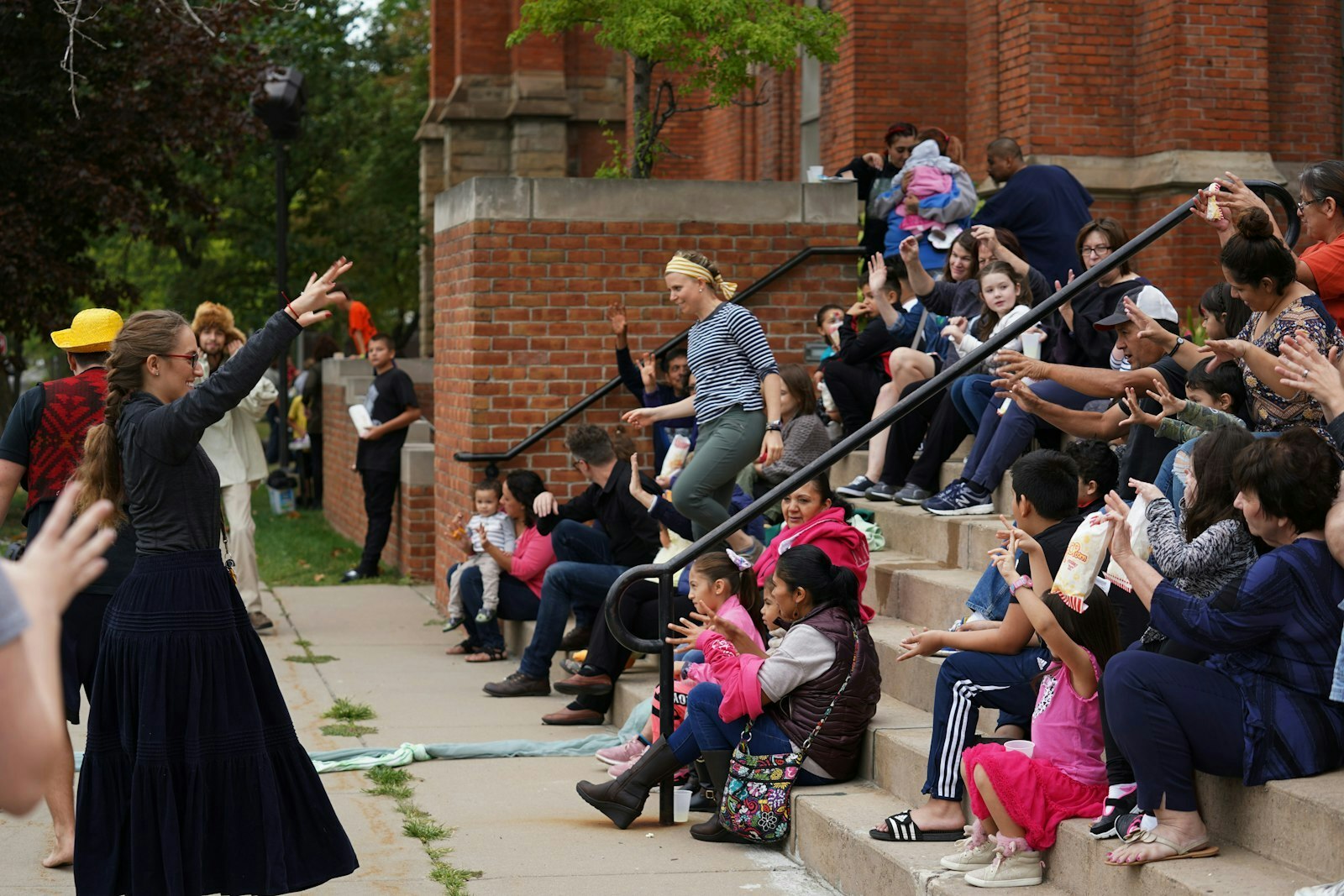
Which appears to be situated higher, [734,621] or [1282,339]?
[1282,339]

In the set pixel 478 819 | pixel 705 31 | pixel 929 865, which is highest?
pixel 705 31

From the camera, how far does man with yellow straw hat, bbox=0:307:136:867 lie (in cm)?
567

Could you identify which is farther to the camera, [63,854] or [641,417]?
[641,417]

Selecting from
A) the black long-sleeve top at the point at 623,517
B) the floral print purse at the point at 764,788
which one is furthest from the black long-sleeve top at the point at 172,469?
the black long-sleeve top at the point at 623,517

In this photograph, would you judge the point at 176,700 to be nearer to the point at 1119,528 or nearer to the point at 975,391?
the point at 1119,528

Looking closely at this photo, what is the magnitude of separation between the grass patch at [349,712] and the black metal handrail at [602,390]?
7.35 feet

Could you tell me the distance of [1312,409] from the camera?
518 centimetres

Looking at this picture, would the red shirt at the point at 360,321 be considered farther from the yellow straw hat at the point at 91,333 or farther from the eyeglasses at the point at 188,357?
the eyeglasses at the point at 188,357

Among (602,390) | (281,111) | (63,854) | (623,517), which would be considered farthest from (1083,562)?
(281,111)

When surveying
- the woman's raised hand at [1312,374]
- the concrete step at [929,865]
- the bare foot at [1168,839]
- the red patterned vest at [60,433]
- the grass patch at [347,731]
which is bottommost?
the grass patch at [347,731]

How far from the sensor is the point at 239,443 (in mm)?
10453

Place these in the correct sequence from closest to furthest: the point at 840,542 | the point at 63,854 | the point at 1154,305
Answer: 1. the point at 63,854
2. the point at 840,542
3. the point at 1154,305

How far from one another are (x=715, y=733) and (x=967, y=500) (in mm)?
2461

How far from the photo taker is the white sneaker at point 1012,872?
474 centimetres
